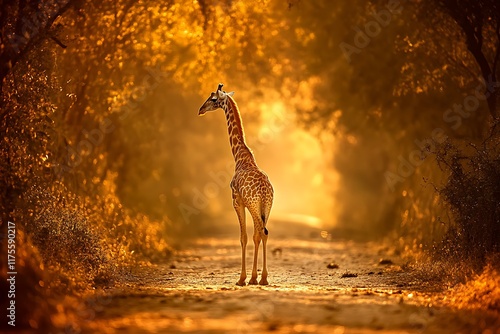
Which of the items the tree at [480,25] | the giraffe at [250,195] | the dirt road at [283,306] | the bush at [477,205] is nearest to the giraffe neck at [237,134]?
the giraffe at [250,195]

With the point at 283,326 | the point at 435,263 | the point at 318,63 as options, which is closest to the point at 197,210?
the point at 318,63

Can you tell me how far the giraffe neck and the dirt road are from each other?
2.44 m

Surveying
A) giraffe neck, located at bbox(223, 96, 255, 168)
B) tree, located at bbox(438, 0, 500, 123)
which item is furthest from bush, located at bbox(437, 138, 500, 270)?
giraffe neck, located at bbox(223, 96, 255, 168)

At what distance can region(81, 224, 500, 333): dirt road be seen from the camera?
10.8 meters

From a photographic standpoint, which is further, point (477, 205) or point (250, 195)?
point (250, 195)

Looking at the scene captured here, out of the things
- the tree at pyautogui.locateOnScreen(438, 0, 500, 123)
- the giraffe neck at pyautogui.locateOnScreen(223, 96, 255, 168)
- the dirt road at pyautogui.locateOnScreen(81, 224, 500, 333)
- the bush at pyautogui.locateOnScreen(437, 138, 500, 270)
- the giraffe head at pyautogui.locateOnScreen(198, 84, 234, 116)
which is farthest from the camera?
the tree at pyautogui.locateOnScreen(438, 0, 500, 123)

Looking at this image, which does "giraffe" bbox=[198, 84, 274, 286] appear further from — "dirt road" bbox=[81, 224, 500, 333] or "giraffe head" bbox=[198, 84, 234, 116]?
"dirt road" bbox=[81, 224, 500, 333]

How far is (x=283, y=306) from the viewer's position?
40.7 feet

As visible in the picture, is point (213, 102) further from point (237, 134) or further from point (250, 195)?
point (250, 195)

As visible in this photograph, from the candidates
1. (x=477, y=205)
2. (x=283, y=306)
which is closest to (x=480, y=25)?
(x=477, y=205)

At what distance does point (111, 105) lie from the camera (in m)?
23.6

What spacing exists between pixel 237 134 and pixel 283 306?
643 centimetres

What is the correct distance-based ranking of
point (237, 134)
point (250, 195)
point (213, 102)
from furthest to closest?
point (213, 102)
point (237, 134)
point (250, 195)

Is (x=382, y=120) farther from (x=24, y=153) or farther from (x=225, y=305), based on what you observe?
(x=225, y=305)
